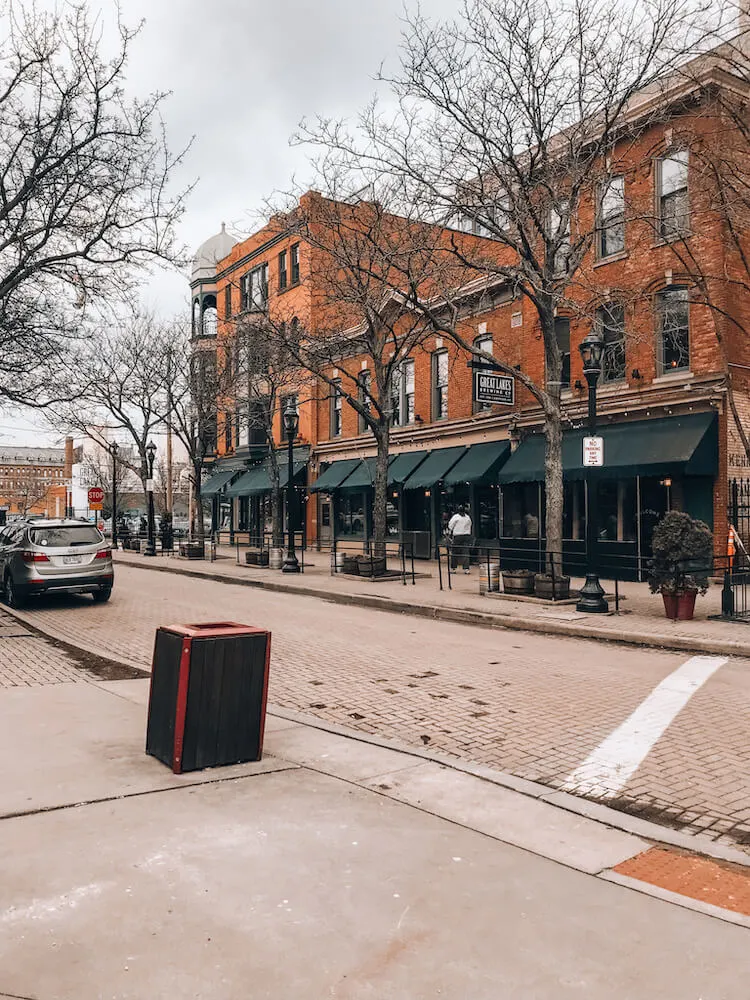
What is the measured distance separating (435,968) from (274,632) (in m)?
9.55

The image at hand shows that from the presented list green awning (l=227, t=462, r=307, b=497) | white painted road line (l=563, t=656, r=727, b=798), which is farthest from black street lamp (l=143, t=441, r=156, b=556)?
white painted road line (l=563, t=656, r=727, b=798)

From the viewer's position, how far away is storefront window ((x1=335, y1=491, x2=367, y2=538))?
31.5 meters

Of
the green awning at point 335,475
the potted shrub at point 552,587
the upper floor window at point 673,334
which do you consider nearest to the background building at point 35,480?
→ the green awning at point 335,475

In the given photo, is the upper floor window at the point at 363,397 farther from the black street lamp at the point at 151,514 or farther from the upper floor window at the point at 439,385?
the black street lamp at the point at 151,514

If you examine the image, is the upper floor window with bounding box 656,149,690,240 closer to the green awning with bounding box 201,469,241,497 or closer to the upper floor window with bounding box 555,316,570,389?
the upper floor window with bounding box 555,316,570,389

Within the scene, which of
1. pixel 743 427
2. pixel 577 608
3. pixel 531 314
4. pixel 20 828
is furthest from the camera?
pixel 531 314

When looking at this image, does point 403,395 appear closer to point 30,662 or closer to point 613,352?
point 613,352

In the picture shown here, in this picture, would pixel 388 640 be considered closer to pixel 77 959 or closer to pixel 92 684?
pixel 92 684

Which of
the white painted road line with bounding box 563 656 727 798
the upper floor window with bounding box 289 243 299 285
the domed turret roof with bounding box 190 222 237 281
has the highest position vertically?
the domed turret roof with bounding box 190 222 237 281

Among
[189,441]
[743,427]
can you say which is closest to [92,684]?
[743,427]

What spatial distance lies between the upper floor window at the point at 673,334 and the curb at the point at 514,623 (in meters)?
8.94

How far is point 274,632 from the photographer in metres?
12.4

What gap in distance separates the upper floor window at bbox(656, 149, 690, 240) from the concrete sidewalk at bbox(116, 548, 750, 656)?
27.4 ft

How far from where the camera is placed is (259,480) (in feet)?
119
